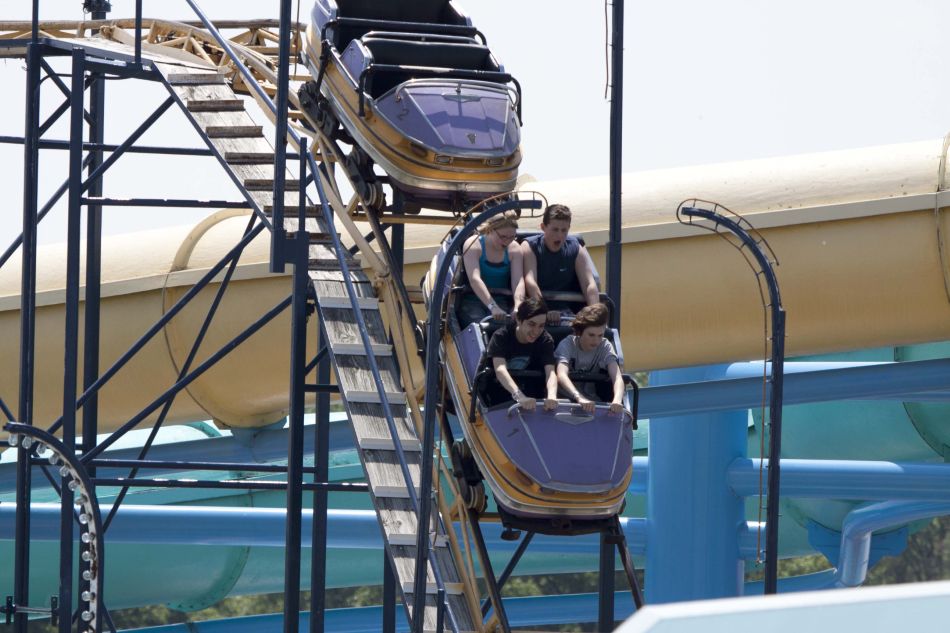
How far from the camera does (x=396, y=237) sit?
10.4m

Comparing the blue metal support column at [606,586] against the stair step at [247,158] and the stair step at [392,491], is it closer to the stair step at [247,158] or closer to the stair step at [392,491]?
the stair step at [392,491]

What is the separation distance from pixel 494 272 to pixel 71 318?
8.34 ft

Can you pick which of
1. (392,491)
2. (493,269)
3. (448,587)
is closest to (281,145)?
(493,269)

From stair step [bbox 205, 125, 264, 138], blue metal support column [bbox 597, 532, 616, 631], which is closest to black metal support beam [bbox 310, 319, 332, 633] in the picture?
stair step [bbox 205, 125, 264, 138]

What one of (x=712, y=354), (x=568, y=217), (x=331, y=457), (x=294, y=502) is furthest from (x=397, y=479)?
(x=331, y=457)

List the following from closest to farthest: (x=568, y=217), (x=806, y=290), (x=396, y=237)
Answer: (x=568, y=217)
(x=396, y=237)
(x=806, y=290)

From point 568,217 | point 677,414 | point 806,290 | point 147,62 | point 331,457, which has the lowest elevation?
point 331,457

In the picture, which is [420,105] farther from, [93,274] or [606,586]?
[93,274]

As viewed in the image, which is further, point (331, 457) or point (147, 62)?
point (331, 457)

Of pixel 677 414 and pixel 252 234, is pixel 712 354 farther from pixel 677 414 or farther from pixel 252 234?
pixel 252 234

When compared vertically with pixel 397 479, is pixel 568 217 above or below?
above

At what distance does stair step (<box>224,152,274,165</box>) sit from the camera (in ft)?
34.1

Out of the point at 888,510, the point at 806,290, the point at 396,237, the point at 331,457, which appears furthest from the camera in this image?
the point at 331,457

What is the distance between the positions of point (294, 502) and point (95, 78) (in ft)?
11.3
